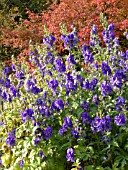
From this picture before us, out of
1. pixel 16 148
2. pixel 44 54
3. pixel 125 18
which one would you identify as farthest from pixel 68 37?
pixel 125 18

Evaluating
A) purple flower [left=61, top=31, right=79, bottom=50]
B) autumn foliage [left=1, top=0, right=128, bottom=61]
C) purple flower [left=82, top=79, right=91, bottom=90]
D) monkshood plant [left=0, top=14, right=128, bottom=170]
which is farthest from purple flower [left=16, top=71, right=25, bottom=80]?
autumn foliage [left=1, top=0, right=128, bottom=61]

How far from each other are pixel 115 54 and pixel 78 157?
1.58 m

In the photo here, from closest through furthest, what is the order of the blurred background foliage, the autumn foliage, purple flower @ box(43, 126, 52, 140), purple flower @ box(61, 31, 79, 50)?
purple flower @ box(43, 126, 52, 140) < purple flower @ box(61, 31, 79, 50) < the autumn foliage < the blurred background foliage

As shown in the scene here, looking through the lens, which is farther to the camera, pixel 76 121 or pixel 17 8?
pixel 17 8

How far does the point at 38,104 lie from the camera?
4.72 m

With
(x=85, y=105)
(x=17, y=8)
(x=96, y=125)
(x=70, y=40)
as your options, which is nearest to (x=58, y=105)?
(x=85, y=105)

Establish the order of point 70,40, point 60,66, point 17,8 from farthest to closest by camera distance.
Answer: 1. point 17,8
2. point 70,40
3. point 60,66

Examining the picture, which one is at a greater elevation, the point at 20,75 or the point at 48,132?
the point at 20,75

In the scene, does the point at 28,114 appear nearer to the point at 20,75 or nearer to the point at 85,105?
the point at 85,105

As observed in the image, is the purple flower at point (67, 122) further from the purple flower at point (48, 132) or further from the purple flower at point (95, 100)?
the purple flower at point (95, 100)

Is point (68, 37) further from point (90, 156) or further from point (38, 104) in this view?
point (90, 156)

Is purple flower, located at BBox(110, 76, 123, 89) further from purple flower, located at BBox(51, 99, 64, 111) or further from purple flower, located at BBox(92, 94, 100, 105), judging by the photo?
purple flower, located at BBox(51, 99, 64, 111)

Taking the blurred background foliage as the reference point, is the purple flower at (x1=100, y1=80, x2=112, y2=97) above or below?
below

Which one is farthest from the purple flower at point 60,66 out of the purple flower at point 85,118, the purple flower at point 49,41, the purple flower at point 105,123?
the purple flower at point 105,123
